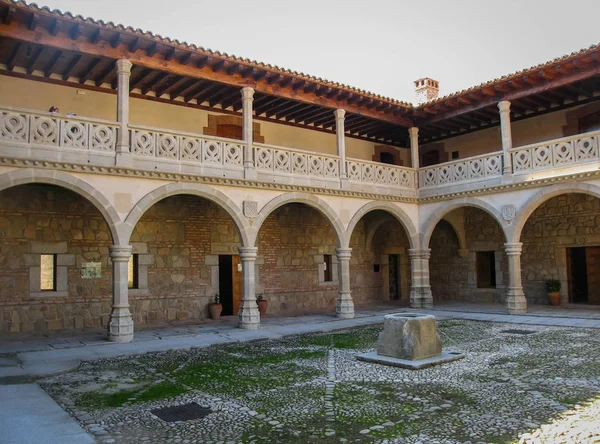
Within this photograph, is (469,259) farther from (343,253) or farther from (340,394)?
(340,394)

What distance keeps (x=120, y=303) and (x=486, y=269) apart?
12169mm

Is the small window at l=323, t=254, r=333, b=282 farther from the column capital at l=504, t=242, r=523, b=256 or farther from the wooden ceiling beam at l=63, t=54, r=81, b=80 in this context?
the wooden ceiling beam at l=63, t=54, r=81, b=80

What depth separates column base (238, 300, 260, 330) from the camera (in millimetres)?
11508

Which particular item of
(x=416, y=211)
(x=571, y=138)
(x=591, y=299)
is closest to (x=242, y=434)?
(x=571, y=138)

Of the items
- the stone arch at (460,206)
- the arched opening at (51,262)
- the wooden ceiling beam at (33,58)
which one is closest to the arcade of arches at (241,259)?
the arched opening at (51,262)

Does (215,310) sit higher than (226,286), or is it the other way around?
(226,286)

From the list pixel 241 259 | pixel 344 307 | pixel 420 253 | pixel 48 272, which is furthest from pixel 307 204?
pixel 48 272

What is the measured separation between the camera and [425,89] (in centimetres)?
1984

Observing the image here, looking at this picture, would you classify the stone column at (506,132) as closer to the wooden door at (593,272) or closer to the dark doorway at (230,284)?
the wooden door at (593,272)

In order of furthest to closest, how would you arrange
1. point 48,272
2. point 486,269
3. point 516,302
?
point 486,269, point 516,302, point 48,272

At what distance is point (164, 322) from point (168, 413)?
7.59 m

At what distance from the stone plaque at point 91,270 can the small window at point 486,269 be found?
11717 mm

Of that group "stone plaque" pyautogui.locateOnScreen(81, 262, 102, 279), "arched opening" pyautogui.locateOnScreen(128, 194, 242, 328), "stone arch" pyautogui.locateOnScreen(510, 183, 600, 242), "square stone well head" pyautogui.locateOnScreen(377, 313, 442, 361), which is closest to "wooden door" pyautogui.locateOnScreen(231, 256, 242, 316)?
"arched opening" pyautogui.locateOnScreen(128, 194, 242, 328)

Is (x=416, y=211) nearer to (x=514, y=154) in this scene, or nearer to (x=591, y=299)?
(x=514, y=154)
